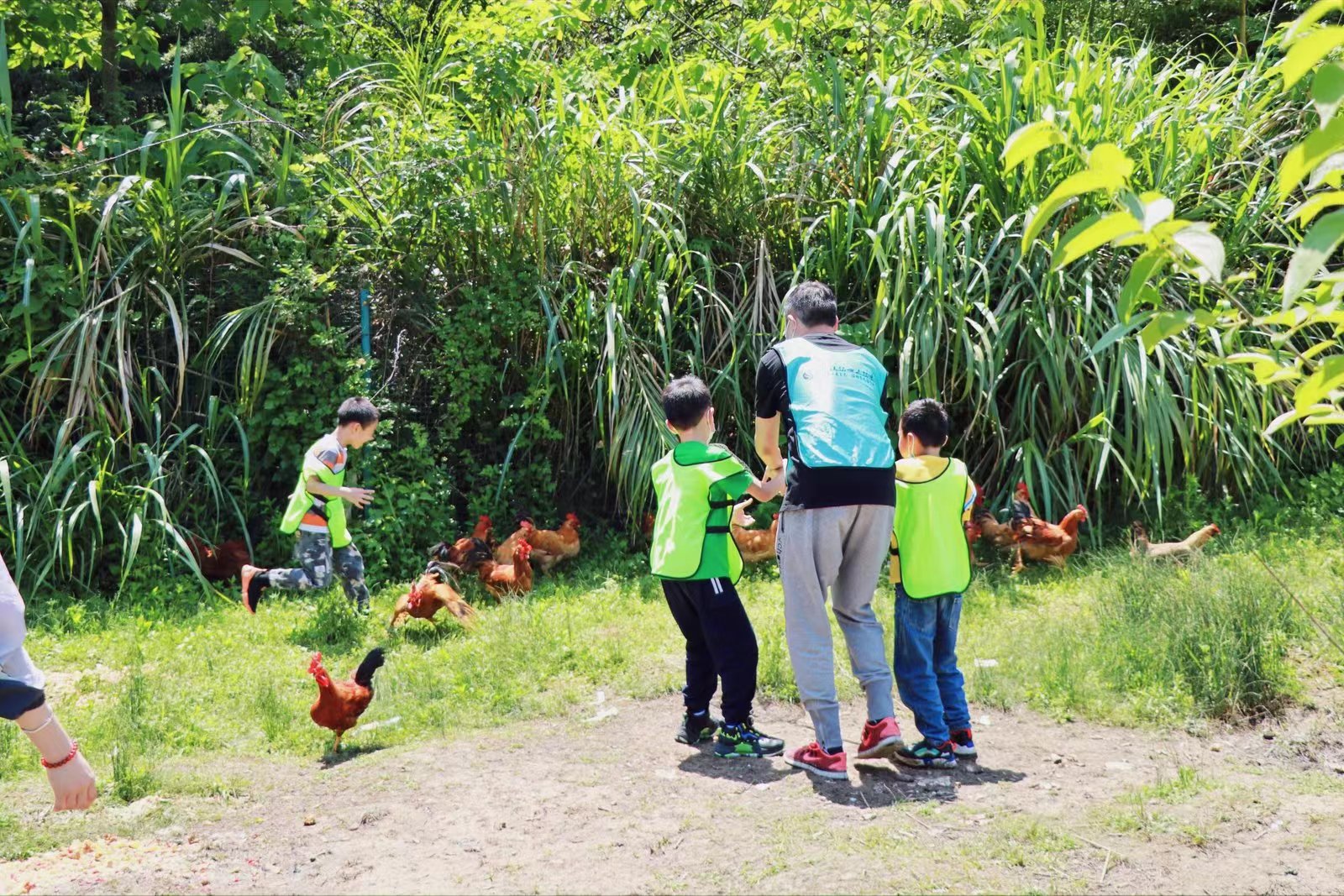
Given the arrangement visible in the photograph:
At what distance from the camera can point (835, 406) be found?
182 inches

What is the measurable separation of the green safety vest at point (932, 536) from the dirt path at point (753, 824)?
0.74 m

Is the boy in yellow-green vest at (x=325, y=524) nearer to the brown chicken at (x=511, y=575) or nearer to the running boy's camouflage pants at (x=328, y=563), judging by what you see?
the running boy's camouflage pants at (x=328, y=563)

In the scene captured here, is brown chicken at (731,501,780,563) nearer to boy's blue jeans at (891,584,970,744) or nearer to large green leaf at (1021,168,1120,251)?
boy's blue jeans at (891,584,970,744)

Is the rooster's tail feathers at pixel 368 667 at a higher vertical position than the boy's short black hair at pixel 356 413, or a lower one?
lower

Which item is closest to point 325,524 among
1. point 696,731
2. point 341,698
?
point 341,698

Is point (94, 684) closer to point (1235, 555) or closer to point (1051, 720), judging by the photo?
point (1051, 720)

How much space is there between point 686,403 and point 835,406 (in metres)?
0.71

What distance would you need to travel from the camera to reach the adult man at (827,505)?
→ 15.1 ft

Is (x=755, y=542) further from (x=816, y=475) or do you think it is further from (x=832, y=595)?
(x=816, y=475)

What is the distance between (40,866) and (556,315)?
4.71 m

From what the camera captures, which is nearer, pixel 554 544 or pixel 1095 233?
pixel 1095 233

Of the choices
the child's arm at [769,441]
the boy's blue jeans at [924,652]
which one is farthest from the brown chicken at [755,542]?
the child's arm at [769,441]

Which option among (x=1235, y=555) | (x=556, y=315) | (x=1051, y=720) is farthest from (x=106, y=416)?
(x=1235, y=555)

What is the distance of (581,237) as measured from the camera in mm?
8539
